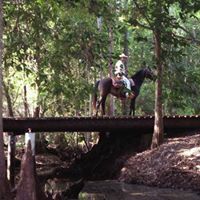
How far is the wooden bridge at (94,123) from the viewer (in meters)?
18.2

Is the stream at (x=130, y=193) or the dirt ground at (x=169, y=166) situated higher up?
the dirt ground at (x=169, y=166)

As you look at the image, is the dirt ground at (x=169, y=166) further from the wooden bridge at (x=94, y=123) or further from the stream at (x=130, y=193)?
the wooden bridge at (x=94, y=123)

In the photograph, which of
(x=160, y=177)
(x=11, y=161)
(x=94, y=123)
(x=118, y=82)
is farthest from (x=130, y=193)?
(x=118, y=82)

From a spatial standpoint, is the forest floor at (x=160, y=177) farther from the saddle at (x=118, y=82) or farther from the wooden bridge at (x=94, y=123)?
the saddle at (x=118, y=82)

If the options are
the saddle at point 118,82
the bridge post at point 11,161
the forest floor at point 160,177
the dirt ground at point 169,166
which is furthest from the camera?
the saddle at point 118,82

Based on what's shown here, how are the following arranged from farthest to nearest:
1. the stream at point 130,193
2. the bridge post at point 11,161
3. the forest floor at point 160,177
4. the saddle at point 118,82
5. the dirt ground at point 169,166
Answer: the saddle at point 118,82
the bridge post at point 11,161
the dirt ground at point 169,166
the forest floor at point 160,177
the stream at point 130,193

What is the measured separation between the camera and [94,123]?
727 inches

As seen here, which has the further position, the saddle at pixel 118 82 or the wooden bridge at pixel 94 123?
the saddle at pixel 118 82

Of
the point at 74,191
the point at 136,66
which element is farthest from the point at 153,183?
the point at 136,66

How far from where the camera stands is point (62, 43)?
1256cm

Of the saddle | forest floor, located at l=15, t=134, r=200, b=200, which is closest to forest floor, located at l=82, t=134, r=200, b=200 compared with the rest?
forest floor, located at l=15, t=134, r=200, b=200

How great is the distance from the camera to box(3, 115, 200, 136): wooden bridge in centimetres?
1825

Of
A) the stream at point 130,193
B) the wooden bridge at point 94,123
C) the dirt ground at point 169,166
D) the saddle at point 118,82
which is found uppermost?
the saddle at point 118,82

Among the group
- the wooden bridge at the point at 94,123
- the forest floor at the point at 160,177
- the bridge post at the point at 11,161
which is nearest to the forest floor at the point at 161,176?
the forest floor at the point at 160,177
